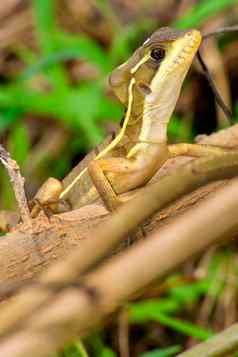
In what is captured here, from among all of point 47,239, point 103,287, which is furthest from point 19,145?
point 103,287

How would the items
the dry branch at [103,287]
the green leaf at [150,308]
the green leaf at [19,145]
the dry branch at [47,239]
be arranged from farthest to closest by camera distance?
the green leaf at [19,145], the green leaf at [150,308], the dry branch at [47,239], the dry branch at [103,287]

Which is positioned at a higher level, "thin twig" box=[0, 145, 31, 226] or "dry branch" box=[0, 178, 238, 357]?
"thin twig" box=[0, 145, 31, 226]

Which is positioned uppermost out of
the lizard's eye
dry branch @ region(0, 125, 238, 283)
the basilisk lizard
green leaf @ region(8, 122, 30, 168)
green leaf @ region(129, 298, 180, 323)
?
green leaf @ region(8, 122, 30, 168)

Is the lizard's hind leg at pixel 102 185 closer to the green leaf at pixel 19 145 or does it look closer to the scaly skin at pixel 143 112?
the scaly skin at pixel 143 112

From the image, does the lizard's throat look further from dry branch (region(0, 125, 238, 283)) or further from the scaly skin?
dry branch (region(0, 125, 238, 283))

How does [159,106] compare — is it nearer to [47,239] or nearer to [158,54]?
[158,54]

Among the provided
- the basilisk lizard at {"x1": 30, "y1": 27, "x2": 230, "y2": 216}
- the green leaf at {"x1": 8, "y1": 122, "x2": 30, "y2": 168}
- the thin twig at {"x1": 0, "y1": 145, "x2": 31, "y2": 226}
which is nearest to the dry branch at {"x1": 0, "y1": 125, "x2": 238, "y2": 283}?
the thin twig at {"x1": 0, "y1": 145, "x2": 31, "y2": 226}

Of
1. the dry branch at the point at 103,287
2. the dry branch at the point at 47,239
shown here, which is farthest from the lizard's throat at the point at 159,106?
the dry branch at the point at 103,287

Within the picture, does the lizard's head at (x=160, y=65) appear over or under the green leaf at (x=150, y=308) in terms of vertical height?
over

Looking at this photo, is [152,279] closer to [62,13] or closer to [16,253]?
[16,253]
